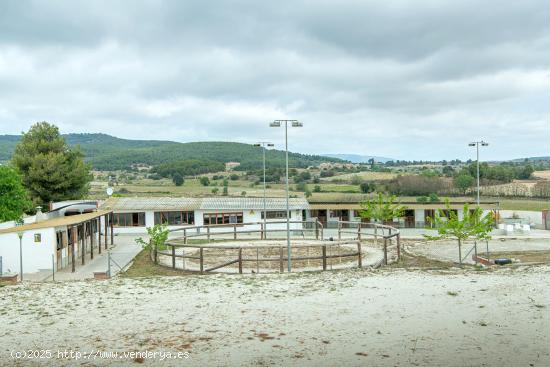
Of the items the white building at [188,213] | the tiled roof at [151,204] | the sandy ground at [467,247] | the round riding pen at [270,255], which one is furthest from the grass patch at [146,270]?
the tiled roof at [151,204]

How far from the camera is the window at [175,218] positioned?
42344 millimetres

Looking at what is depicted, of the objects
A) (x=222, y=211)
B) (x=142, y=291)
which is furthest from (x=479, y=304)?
(x=222, y=211)

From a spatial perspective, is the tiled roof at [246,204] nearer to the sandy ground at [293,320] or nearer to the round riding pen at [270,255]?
the round riding pen at [270,255]

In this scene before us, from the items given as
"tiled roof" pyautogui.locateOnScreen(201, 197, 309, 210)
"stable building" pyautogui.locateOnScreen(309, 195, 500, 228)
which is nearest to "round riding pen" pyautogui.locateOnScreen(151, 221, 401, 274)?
"tiled roof" pyautogui.locateOnScreen(201, 197, 309, 210)

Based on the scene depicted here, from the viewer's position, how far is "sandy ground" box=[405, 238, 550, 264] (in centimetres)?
2630

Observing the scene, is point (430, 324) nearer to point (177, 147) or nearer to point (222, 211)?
point (222, 211)

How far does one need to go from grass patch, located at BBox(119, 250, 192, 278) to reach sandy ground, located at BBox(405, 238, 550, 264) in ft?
40.8

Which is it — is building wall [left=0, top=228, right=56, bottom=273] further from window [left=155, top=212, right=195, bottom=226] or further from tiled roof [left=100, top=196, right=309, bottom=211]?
window [left=155, top=212, right=195, bottom=226]

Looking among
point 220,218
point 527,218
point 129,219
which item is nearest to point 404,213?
point 527,218

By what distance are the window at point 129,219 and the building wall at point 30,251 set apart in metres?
19.1

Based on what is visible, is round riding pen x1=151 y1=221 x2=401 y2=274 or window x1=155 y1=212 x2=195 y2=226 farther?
window x1=155 y1=212 x2=195 y2=226

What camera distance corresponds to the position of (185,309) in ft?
40.1

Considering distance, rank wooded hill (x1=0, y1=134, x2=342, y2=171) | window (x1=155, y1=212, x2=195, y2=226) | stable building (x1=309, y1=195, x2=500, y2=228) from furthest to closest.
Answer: wooded hill (x1=0, y1=134, x2=342, y2=171) → stable building (x1=309, y1=195, x2=500, y2=228) → window (x1=155, y1=212, x2=195, y2=226)

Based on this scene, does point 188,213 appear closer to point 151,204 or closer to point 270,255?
point 151,204
